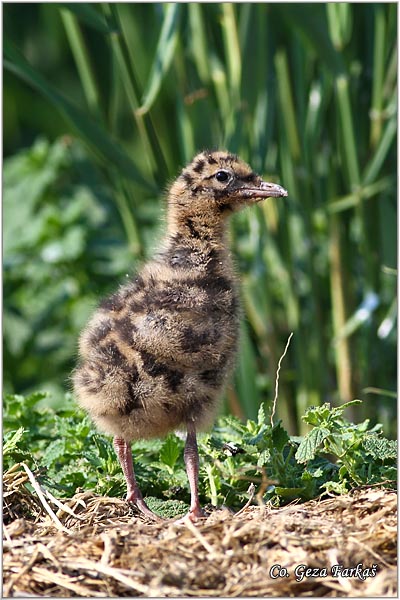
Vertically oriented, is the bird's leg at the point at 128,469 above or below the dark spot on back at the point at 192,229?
below

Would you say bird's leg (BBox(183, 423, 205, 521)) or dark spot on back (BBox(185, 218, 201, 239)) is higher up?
dark spot on back (BBox(185, 218, 201, 239))

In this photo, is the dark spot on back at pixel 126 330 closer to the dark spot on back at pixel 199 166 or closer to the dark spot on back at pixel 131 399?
the dark spot on back at pixel 131 399

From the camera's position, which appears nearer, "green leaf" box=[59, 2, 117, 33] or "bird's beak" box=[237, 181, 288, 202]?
"bird's beak" box=[237, 181, 288, 202]

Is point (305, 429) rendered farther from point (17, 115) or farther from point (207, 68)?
point (17, 115)

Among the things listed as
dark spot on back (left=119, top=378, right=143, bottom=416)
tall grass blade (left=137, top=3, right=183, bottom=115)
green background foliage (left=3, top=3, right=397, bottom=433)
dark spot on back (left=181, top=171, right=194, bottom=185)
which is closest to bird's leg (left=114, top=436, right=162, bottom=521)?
dark spot on back (left=119, top=378, right=143, bottom=416)

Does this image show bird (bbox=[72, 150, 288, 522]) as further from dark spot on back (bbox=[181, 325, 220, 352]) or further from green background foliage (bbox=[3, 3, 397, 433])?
green background foliage (bbox=[3, 3, 397, 433])

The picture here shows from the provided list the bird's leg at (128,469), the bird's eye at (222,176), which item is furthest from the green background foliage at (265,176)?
the bird's leg at (128,469)

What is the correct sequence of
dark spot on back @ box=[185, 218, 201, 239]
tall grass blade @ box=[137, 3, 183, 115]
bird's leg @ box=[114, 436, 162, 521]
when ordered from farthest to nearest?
tall grass blade @ box=[137, 3, 183, 115]
dark spot on back @ box=[185, 218, 201, 239]
bird's leg @ box=[114, 436, 162, 521]
